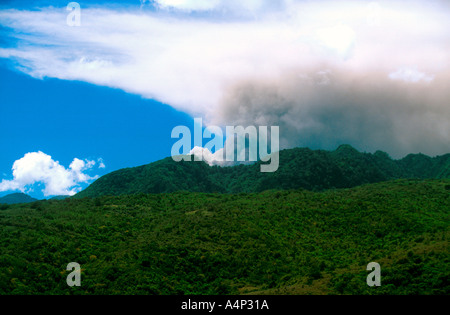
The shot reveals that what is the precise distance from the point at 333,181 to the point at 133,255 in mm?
125218

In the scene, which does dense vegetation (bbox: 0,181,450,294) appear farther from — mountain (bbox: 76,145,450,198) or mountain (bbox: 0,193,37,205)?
mountain (bbox: 0,193,37,205)

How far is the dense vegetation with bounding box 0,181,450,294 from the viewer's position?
134 feet

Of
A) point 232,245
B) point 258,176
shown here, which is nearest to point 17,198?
point 258,176

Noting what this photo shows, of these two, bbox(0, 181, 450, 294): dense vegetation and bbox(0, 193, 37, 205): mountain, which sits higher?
bbox(0, 193, 37, 205): mountain

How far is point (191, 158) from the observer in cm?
18575

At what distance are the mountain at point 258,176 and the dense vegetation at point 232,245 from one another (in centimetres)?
6855

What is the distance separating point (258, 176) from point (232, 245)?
405 feet

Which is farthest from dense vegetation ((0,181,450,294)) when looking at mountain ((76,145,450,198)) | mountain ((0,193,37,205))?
mountain ((0,193,37,205))

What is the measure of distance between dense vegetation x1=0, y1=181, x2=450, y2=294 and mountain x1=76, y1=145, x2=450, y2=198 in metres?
68.5

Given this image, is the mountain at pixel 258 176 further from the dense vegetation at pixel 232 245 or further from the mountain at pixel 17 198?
the dense vegetation at pixel 232 245

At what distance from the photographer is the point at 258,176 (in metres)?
180

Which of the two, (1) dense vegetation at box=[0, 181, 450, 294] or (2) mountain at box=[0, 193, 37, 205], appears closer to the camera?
(1) dense vegetation at box=[0, 181, 450, 294]

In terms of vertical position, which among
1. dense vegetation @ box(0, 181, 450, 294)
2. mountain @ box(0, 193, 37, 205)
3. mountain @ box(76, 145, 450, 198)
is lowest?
dense vegetation @ box(0, 181, 450, 294)
